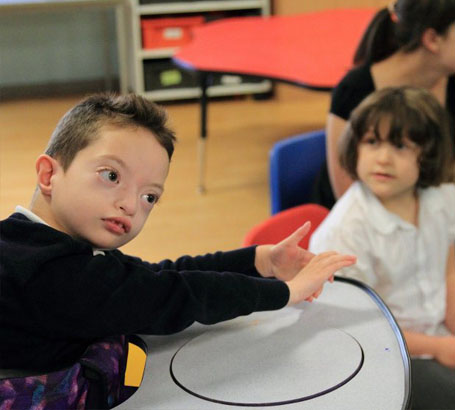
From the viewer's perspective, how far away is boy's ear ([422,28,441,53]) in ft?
5.39

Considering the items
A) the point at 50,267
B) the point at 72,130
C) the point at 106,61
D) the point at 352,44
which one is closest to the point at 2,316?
the point at 50,267

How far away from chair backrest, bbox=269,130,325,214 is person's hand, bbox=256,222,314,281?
2.09 feet

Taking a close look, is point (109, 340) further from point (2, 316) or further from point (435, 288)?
point (435, 288)

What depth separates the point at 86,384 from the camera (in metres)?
0.69

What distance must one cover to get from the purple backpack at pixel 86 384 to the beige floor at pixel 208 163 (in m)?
0.20

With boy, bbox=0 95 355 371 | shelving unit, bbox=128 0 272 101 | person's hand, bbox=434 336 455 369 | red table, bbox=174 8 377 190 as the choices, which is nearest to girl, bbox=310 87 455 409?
person's hand, bbox=434 336 455 369

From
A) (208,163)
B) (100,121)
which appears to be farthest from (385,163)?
(208,163)

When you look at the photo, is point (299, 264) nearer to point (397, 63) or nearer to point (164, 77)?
point (397, 63)

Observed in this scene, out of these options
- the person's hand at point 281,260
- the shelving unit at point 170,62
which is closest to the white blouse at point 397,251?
the person's hand at point 281,260

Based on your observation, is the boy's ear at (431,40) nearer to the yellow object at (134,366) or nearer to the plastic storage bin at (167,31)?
the yellow object at (134,366)

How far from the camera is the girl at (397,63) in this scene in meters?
1.63

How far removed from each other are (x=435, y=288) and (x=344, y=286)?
37cm

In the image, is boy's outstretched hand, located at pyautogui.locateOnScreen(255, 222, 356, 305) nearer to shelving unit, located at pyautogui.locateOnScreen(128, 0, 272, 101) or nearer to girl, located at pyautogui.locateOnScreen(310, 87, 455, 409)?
girl, located at pyautogui.locateOnScreen(310, 87, 455, 409)

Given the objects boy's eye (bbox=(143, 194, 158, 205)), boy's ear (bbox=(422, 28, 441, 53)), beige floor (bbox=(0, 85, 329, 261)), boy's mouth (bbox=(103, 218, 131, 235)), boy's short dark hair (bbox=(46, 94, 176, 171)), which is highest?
boy's short dark hair (bbox=(46, 94, 176, 171))
